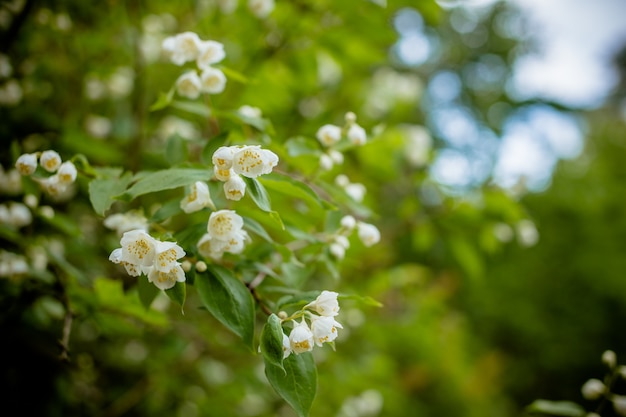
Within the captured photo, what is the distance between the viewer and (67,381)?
259cm

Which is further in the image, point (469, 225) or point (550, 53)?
point (550, 53)

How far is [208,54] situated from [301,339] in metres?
0.88

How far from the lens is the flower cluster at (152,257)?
3.28 ft

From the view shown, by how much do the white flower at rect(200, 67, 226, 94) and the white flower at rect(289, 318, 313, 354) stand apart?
78 cm

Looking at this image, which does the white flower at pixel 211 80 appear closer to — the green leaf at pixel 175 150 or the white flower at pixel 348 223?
the green leaf at pixel 175 150

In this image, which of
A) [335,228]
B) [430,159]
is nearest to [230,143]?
[335,228]

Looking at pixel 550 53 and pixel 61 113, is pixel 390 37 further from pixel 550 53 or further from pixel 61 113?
pixel 550 53

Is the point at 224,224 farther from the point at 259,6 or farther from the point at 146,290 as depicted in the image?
the point at 259,6

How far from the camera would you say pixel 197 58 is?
1.40 metres

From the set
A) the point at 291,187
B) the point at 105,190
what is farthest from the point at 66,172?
the point at 291,187

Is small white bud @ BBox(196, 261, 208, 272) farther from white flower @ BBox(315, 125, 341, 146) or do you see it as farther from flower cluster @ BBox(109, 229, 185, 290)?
white flower @ BBox(315, 125, 341, 146)

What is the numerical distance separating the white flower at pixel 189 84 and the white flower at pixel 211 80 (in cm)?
1

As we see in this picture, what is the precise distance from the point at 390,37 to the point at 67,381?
242 centimetres

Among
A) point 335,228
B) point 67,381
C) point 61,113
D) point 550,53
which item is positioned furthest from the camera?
point 550,53
